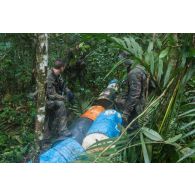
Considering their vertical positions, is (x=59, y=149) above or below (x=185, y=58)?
below

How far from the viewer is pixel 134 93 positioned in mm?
2969

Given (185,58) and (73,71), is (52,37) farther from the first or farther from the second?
(185,58)

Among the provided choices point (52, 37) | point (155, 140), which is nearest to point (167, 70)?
point (155, 140)

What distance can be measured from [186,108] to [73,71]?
39.6 inches

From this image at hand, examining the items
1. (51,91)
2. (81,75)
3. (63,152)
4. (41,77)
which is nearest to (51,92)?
(51,91)

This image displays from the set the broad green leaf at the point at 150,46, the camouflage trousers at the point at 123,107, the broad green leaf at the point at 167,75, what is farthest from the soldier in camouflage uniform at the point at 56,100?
the broad green leaf at the point at 167,75

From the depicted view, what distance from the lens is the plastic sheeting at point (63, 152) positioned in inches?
113

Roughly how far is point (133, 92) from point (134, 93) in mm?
12

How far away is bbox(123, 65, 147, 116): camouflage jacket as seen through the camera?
2.87m

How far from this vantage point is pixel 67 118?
10.0ft

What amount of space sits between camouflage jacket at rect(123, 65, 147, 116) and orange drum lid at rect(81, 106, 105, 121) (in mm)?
242

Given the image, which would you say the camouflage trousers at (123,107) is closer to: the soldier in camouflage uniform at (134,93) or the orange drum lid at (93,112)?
the soldier in camouflage uniform at (134,93)
